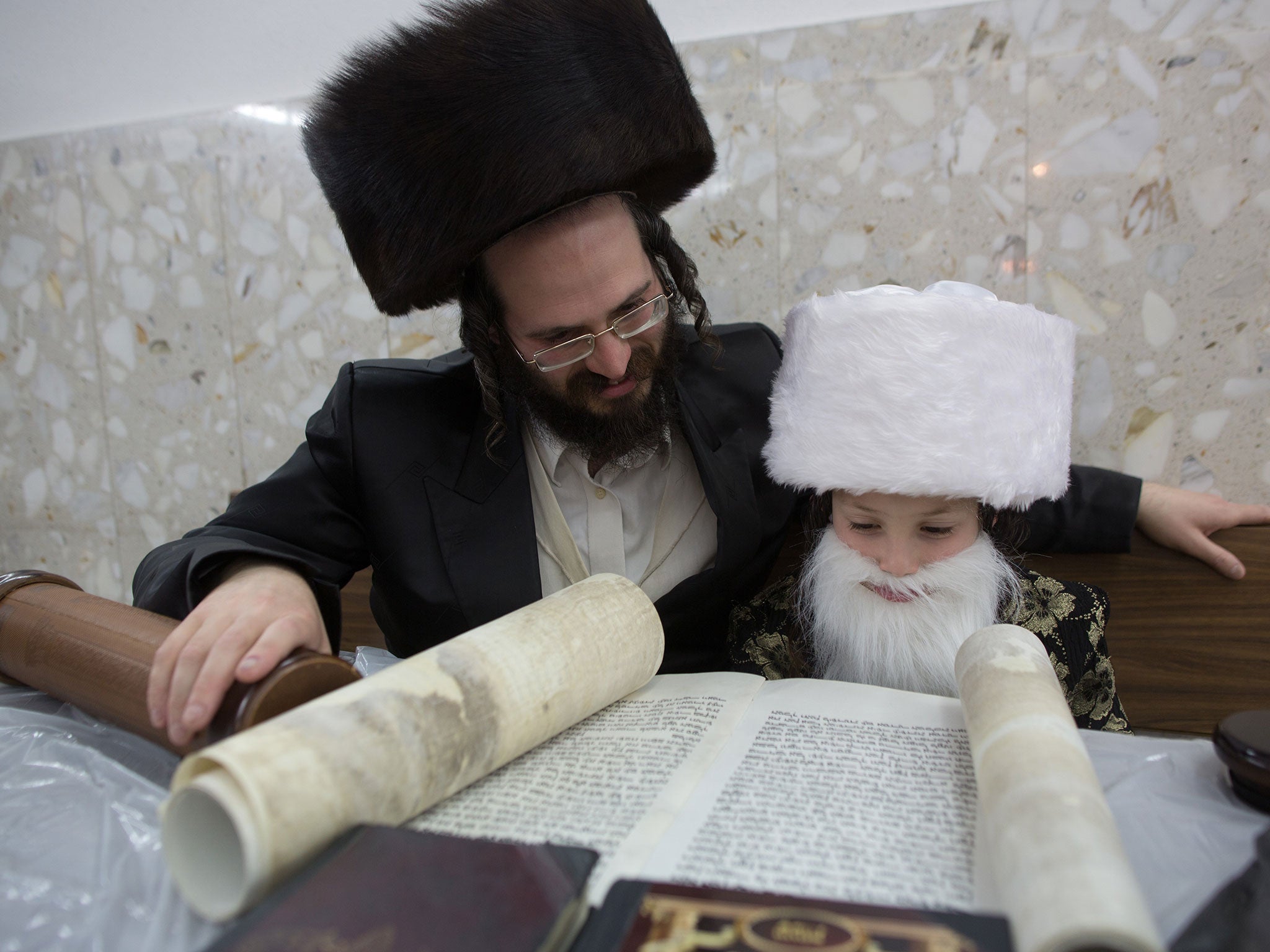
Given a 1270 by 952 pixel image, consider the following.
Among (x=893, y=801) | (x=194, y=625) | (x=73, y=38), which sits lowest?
(x=893, y=801)

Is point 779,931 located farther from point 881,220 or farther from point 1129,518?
point 881,220

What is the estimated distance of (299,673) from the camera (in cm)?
75

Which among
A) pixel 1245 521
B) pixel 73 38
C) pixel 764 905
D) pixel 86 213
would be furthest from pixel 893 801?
pixel 73 38

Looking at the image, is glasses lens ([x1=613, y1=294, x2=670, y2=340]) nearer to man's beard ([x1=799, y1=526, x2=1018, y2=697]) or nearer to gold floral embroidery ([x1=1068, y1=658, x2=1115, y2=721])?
man's beard ([x1=799, y1=526, x2=1018, y2=697])

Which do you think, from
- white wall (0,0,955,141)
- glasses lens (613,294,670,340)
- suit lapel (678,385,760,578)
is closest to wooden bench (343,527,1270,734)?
suit lapel (678,385,760,578)

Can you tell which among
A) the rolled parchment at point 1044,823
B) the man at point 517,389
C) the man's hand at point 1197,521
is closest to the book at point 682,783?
the rolled parchment at point 1044,823

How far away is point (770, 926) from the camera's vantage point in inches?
19.4

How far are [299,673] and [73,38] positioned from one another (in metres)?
2.17

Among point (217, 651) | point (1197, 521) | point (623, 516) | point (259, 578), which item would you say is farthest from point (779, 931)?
point (1197, 521)

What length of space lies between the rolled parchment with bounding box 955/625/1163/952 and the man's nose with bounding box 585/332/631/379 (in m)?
0.70

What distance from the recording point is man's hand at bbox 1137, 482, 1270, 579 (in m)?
1.24

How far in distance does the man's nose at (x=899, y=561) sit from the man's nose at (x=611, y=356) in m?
0.49

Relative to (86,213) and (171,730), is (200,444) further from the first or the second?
(171,730)

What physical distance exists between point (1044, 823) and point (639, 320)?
3.07ft
